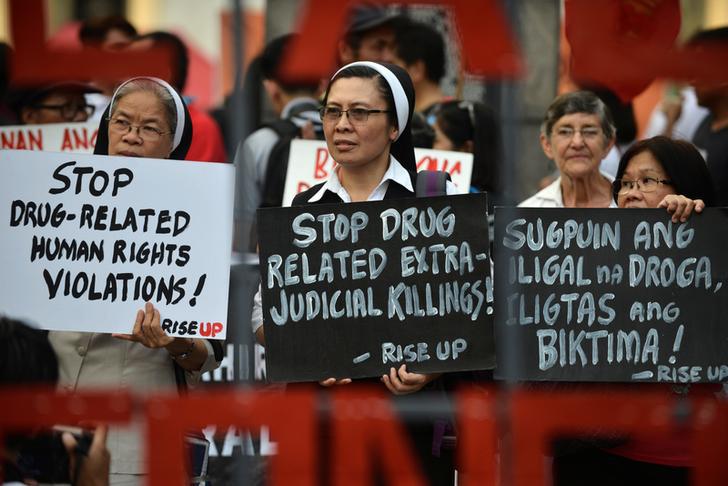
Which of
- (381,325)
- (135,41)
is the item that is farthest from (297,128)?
(381,325)

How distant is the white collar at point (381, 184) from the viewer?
4609 millimetres

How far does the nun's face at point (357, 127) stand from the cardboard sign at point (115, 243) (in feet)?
1.31

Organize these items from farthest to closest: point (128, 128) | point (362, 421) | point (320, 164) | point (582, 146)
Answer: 1. point (320, 164)
2. point (582, 146)
3. point (128, 128)
4. point (362, 421)

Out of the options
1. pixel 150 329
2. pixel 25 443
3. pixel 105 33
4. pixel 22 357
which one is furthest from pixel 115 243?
pixel 105 33

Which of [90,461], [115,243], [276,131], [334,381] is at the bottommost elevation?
[90,461]

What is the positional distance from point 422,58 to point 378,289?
9.16 ft

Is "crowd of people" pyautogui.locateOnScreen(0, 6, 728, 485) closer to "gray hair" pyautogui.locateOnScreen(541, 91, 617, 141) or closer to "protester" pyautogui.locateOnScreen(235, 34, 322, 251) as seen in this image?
"gray hair" pyautogui.locateOnScreen(541, 91, 617, 141)

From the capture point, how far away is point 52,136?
619cm

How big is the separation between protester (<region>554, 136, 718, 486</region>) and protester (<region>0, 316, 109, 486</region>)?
5.07 feet

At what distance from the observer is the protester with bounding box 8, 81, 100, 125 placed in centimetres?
648

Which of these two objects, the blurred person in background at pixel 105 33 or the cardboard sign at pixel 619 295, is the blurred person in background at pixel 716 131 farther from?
the blurred person in background at pixel 105 33

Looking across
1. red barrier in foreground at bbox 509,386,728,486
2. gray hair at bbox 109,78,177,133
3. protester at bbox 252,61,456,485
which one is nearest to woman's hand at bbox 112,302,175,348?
protester at bbox 252,61,456,485

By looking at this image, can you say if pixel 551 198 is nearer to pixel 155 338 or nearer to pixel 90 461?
pixel 155 338

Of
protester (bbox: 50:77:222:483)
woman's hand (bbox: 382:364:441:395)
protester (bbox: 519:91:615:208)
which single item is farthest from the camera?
protester (bbox: 519:91:615:208)
